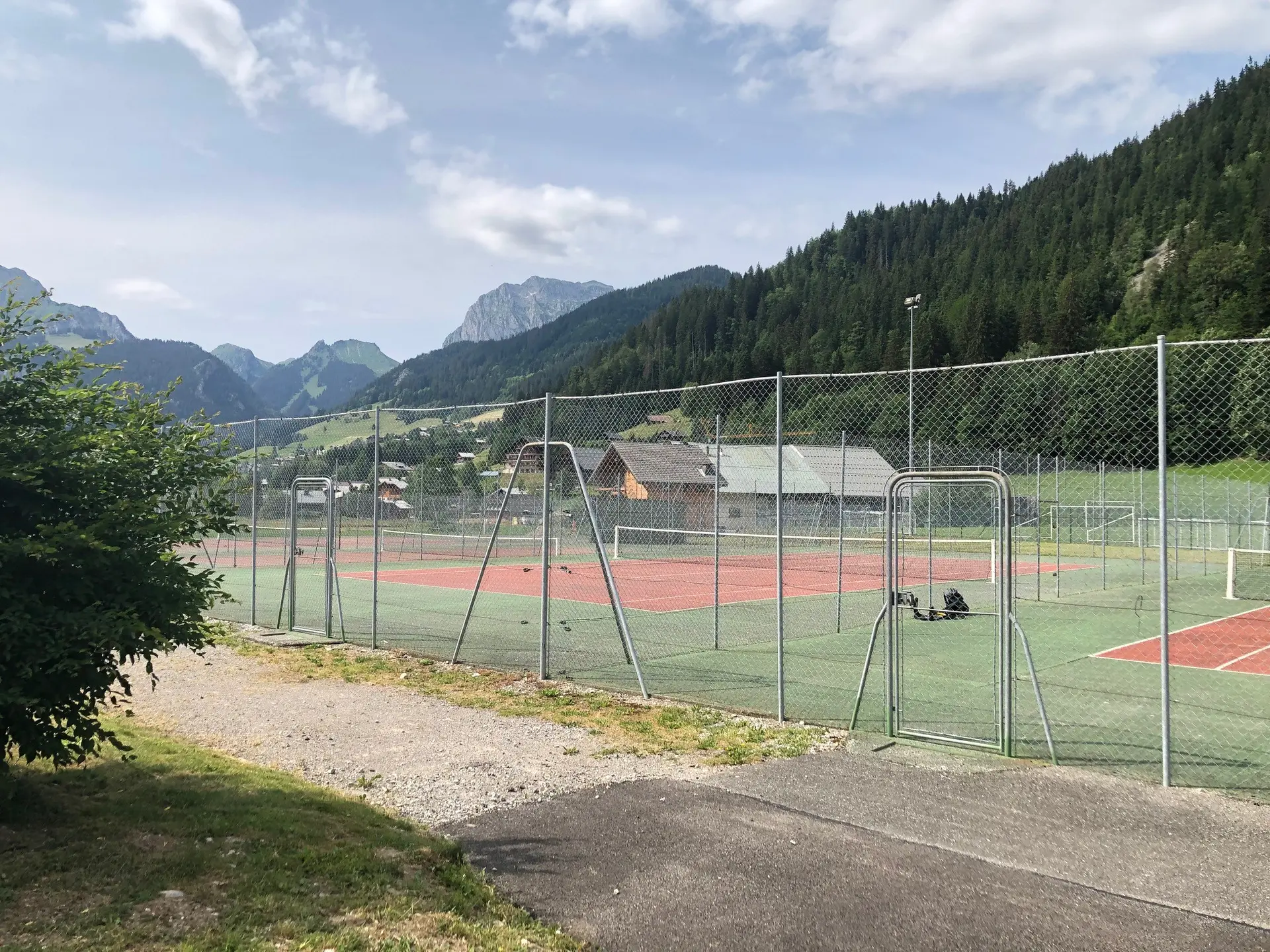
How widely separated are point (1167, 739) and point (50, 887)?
6121 mm

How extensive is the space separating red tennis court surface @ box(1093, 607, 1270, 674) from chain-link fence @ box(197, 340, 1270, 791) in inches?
3.2

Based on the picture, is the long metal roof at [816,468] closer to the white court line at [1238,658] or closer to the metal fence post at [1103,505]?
the metal fence post at [1103,505]

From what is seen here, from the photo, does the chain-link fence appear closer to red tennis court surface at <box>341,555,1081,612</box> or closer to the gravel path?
red tennis court surface at <box>341,555,1081,612</box>

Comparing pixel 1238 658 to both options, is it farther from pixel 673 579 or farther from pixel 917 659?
pixel 673 579

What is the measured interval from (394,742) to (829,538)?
11.0m

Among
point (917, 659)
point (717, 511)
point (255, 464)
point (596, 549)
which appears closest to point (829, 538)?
point (917, 659)

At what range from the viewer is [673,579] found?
930 inches

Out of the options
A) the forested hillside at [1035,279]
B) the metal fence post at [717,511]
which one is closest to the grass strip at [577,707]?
the metal fence post at [717,511]

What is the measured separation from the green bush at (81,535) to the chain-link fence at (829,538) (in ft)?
2.63

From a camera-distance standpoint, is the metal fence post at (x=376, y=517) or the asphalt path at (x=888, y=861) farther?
the metal fence post at (x=376, y=517)

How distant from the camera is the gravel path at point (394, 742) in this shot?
5.88 metres

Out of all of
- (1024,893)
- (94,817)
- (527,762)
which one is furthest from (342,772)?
(1024,893)

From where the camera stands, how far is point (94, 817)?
4.68 meters

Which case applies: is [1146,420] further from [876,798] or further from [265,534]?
[265,534]
